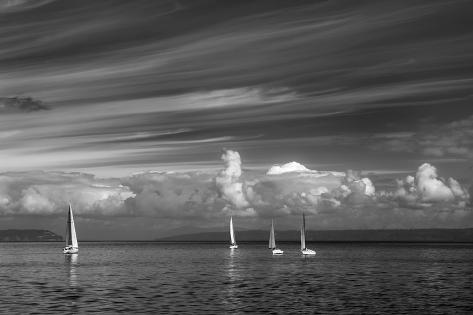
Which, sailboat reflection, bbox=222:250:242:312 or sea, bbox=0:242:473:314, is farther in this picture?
sailboat reflection, bbox=222:250:242:312

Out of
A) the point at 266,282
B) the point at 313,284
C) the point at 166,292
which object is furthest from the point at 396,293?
the point at 166,292

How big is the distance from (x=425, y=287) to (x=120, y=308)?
5828 cm

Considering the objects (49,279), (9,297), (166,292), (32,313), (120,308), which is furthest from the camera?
(49,279)

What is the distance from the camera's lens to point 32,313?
7338 cm

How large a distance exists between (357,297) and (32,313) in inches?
1798

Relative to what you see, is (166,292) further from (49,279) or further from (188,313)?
(49,279)

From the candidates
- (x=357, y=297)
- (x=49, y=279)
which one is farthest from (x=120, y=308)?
(x=49, y=279)

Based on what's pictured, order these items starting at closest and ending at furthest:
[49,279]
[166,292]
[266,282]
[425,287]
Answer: [166,292], [425,287], [266,282], [49,279]

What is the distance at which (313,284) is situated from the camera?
377ft

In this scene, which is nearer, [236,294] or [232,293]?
[236,294]

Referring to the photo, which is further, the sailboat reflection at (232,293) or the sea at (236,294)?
the sailboat reflection at (232,293)

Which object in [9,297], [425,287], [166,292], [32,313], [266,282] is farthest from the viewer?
[266,282]

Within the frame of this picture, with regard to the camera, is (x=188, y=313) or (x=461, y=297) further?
(x=461, y=297)

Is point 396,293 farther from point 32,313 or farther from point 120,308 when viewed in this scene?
point 32,313
